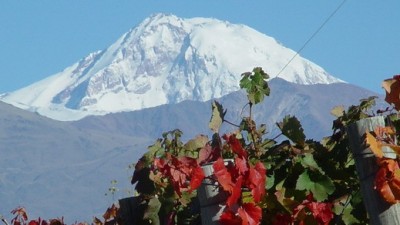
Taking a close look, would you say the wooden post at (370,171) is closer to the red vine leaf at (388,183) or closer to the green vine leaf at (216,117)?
the red vine leaf at (388,183)

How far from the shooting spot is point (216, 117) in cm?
411

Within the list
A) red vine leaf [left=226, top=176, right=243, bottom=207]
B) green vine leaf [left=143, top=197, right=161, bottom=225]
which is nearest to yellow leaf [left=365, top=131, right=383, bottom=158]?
red vine leaf [left=226, top=176, right=243, bottom=207]

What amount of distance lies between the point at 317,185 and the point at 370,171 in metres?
0.57

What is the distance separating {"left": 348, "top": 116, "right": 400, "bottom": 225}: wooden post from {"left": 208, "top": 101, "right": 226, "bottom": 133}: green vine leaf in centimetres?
83

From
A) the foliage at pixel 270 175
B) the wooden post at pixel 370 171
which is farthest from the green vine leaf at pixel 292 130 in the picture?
the wooden post at pixel 370 171

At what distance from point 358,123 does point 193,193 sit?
1.14m

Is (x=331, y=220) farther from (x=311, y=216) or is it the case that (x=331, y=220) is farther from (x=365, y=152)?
(x=365, y=152)

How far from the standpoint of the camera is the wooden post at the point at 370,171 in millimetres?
3240

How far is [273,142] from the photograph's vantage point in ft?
13.7

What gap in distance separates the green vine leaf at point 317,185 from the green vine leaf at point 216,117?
0.38 m

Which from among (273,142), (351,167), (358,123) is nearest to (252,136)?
(273,142)

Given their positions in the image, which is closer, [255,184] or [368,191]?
[368,191]

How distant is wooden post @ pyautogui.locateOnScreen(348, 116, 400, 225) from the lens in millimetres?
3240

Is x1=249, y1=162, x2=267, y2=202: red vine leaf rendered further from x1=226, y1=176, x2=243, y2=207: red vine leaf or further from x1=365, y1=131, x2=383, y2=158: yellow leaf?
x1=365, y1=131, x2=383, y2=158: yellow leaf
